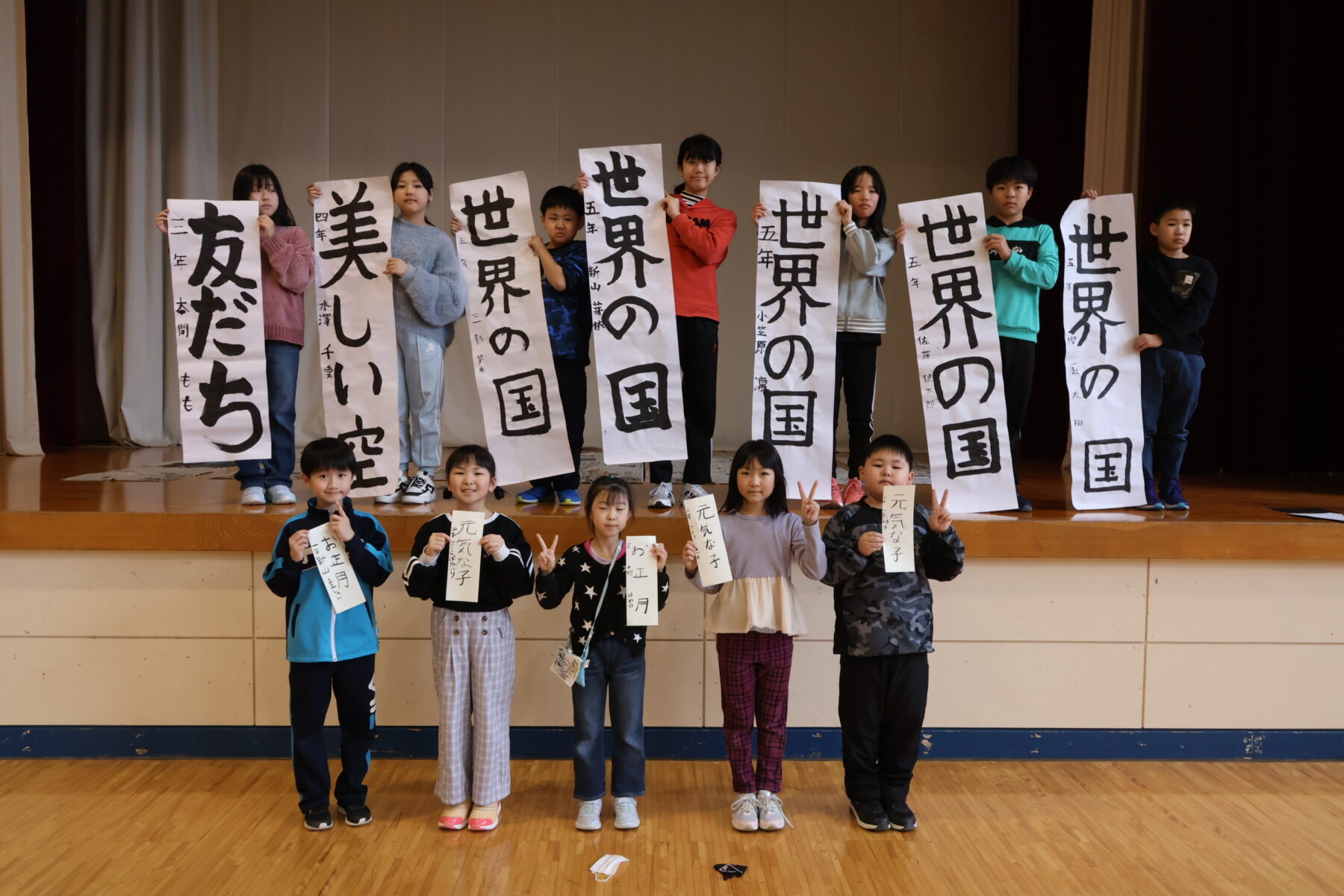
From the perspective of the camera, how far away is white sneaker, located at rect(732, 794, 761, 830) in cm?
269

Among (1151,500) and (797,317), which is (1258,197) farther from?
(797,317)

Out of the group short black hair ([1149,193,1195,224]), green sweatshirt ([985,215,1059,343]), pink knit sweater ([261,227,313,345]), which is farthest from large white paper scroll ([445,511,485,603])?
short black hair ([1149,193,1195,224])

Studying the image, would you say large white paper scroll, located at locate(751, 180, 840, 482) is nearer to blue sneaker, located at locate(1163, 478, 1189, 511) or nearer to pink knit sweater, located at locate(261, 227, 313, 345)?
blue sneaker, located at locate(1163, 478, 1189, 511)

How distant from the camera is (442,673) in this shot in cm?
268

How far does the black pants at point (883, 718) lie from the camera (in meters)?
2.71

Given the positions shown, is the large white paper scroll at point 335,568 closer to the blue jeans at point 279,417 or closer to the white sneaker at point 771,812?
the blue jeans at point 279,417

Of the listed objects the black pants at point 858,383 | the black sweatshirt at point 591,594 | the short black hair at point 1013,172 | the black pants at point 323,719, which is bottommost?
the black pants at point 323,719

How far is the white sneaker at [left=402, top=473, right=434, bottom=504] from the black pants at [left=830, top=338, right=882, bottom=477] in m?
1.44

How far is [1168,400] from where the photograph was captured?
11.8ft

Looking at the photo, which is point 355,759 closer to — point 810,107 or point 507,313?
point 507,313

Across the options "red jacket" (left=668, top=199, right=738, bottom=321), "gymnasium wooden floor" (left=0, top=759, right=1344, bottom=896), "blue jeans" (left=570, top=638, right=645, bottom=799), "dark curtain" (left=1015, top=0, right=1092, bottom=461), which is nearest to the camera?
"gymnasium wooden floor" (left=0, top=759, right=1344, bottom=896)

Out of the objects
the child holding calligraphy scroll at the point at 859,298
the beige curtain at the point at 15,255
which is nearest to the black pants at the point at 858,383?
the child holding calligraphy scroll at the point at 859,298

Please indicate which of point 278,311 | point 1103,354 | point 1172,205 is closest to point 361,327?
point 278,311

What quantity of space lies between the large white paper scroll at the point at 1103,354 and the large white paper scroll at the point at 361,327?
2.32 metres
